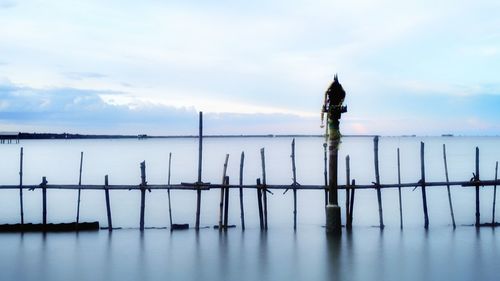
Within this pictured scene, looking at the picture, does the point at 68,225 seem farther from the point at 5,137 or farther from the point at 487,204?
the point at 5,137

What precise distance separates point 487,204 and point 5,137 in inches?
4239

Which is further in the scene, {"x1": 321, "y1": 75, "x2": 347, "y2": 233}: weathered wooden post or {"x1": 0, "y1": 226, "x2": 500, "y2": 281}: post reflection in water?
{"x1": 321, "y1": 75, "x2": 347, "y2": 233}: weathered wooden post

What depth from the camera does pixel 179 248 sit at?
15547 millimetres

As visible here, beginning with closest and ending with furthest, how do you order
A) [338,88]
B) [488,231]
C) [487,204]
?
[338,88]
[488,231]
[487,204]

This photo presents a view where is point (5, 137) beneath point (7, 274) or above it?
above

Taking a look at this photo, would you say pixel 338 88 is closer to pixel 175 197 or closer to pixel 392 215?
pixel 392 215

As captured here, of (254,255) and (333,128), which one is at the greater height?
(333,128)

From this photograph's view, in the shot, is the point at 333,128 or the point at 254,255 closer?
the point at 254,255

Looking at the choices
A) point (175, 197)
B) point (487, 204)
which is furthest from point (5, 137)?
point (487, 204)

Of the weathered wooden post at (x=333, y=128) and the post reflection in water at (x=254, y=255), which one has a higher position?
the weathered wooden post at (x=333, y=128)

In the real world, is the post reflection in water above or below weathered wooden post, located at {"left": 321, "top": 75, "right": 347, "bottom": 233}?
below

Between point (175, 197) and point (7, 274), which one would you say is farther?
point (175, 197)

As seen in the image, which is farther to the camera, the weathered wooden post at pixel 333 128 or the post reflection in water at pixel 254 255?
the weathered wooden post at pixel 333 128

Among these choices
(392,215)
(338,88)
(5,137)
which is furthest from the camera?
(5,137)
